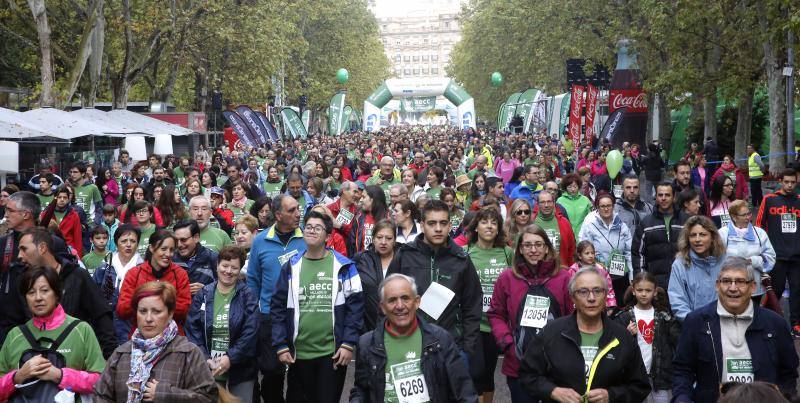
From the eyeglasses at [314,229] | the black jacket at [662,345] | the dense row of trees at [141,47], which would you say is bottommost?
the black jacket at [662,345]

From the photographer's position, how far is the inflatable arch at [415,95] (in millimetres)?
62769

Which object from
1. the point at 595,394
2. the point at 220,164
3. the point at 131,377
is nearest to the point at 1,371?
the point at 131,377

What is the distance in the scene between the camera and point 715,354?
5.46m

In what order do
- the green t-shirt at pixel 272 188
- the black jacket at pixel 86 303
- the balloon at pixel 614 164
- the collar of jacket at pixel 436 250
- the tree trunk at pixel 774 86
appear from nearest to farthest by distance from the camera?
the black jacket at pixel 86 303
the collar of jacket at pixel 436 250
the green t-shirt at pixel 272 188
the balloon at pixel 614 164
the tree trunk at pixel 774 86

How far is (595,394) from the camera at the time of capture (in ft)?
17.0

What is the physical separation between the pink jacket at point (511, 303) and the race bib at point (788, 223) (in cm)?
487

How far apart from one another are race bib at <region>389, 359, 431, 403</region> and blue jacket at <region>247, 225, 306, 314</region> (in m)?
2.37

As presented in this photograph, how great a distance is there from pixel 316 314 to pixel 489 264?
1367mm

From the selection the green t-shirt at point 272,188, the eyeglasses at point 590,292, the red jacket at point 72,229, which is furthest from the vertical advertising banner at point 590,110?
the eyeglasses at point 590,292

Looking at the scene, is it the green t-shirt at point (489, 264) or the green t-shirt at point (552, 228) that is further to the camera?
the green t-shirt at point (552, 228)

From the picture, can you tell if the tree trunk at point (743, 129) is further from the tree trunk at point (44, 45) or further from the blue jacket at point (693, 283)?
the blue jacket at point (693, 283)

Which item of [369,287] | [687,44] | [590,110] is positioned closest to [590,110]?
[590,110]

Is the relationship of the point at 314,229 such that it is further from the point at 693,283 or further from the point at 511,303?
the point at 693,283

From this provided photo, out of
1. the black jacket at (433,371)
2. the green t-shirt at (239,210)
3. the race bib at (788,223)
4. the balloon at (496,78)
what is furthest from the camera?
the balloon at (496,78)
